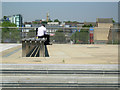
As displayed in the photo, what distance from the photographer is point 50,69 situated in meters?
6.08

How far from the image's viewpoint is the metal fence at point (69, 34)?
687 inches

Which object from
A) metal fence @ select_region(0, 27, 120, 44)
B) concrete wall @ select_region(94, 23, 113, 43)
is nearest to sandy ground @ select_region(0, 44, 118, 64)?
metal fence @ select_region(0, 27, 120, 44)

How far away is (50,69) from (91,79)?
45.8 inches

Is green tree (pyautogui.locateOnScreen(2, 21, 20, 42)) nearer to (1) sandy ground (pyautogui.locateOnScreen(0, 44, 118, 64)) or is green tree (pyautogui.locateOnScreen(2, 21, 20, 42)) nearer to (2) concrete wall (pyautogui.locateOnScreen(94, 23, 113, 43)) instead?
(2) concrete wall (pyautogui.locateOnScreen(94, 23, 113, 43))

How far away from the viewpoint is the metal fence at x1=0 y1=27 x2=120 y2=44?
17453 mm

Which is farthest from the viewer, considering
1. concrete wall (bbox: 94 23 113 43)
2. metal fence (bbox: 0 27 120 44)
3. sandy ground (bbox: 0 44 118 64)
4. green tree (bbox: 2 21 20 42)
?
concrete wall (bbox: 94 23 113 43)

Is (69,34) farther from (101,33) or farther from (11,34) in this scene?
(11,34)

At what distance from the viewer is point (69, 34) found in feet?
59.9

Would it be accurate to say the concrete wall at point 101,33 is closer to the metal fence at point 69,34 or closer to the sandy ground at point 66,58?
the metal fence at point 69,34

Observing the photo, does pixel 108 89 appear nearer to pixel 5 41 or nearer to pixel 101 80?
pixel 101 80

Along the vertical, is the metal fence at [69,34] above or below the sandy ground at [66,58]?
above

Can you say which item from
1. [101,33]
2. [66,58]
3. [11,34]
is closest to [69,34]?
[101,33]

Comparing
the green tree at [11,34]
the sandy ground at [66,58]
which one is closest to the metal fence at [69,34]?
the green tree at [11,34]

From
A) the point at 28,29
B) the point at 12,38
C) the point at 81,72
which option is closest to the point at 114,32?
the point at 28,29
